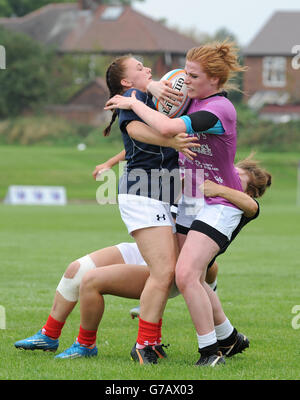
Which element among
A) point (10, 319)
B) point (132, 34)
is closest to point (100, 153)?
point (132, 34)

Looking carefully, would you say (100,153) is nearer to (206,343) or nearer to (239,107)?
(239,107)

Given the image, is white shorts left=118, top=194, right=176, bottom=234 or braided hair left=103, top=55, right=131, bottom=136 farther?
braided hair left=103, top=55, right=131, bottom=136

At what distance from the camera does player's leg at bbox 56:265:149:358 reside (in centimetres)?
618

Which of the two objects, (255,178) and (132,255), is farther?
(255,178)

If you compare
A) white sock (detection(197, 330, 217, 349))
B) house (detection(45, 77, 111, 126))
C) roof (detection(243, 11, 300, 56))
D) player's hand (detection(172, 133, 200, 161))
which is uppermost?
roof (detection(243, 11, 300, 56))

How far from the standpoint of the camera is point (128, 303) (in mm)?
9664

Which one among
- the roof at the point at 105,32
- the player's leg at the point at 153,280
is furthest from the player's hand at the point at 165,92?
the roof at the point at 105,32

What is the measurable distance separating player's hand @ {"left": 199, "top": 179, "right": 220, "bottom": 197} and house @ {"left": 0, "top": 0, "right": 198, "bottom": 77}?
227 feet

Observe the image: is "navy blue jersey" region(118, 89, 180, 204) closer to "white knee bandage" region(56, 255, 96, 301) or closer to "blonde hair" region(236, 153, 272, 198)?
"white knee bandage" region(56, 255, 96, 301)

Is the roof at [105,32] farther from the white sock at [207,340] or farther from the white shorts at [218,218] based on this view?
the white sock at [207,340]

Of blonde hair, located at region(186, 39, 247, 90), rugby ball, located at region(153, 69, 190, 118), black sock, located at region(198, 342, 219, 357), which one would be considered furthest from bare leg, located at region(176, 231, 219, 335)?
blonde hair, located at region(186, 39, 247, 90)

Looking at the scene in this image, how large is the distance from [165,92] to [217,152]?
0.60m

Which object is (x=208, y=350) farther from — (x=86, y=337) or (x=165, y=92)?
(x=165, y=92)

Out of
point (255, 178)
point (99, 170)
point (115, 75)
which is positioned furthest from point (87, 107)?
point (115, 75)
